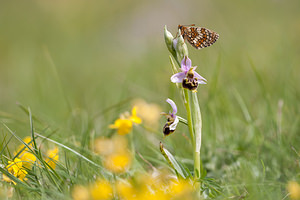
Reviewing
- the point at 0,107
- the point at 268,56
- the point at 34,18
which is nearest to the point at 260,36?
the point at 268,56

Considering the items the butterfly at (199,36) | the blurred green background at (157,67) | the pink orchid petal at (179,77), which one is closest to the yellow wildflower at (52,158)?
the blurred green background at (157,67)

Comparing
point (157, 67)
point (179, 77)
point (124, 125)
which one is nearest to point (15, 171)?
point (124, 125)

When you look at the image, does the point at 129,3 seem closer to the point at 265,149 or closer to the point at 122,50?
the point at 122,50

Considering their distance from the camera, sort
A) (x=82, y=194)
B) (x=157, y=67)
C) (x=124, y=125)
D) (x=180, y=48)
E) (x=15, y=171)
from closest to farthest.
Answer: (x=82, y=194) < (x=15, y=171) < (x=180, y=48) < (x=124, y=125) < (x=157, y=67)

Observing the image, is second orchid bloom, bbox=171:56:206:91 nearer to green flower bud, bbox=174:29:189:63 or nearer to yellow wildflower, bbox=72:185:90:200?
green flower bud, bbox=174:29:189:63

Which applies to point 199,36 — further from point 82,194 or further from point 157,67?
point 157,67

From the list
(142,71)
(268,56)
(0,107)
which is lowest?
(268,56)

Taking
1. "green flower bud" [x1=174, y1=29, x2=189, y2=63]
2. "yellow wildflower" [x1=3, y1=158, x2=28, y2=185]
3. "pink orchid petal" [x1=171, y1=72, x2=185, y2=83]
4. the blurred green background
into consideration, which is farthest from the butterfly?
"yellow wildflower" [x1=3, y1=158, x2=28, y2=185]

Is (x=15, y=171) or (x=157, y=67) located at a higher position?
(x=15, y=171)
